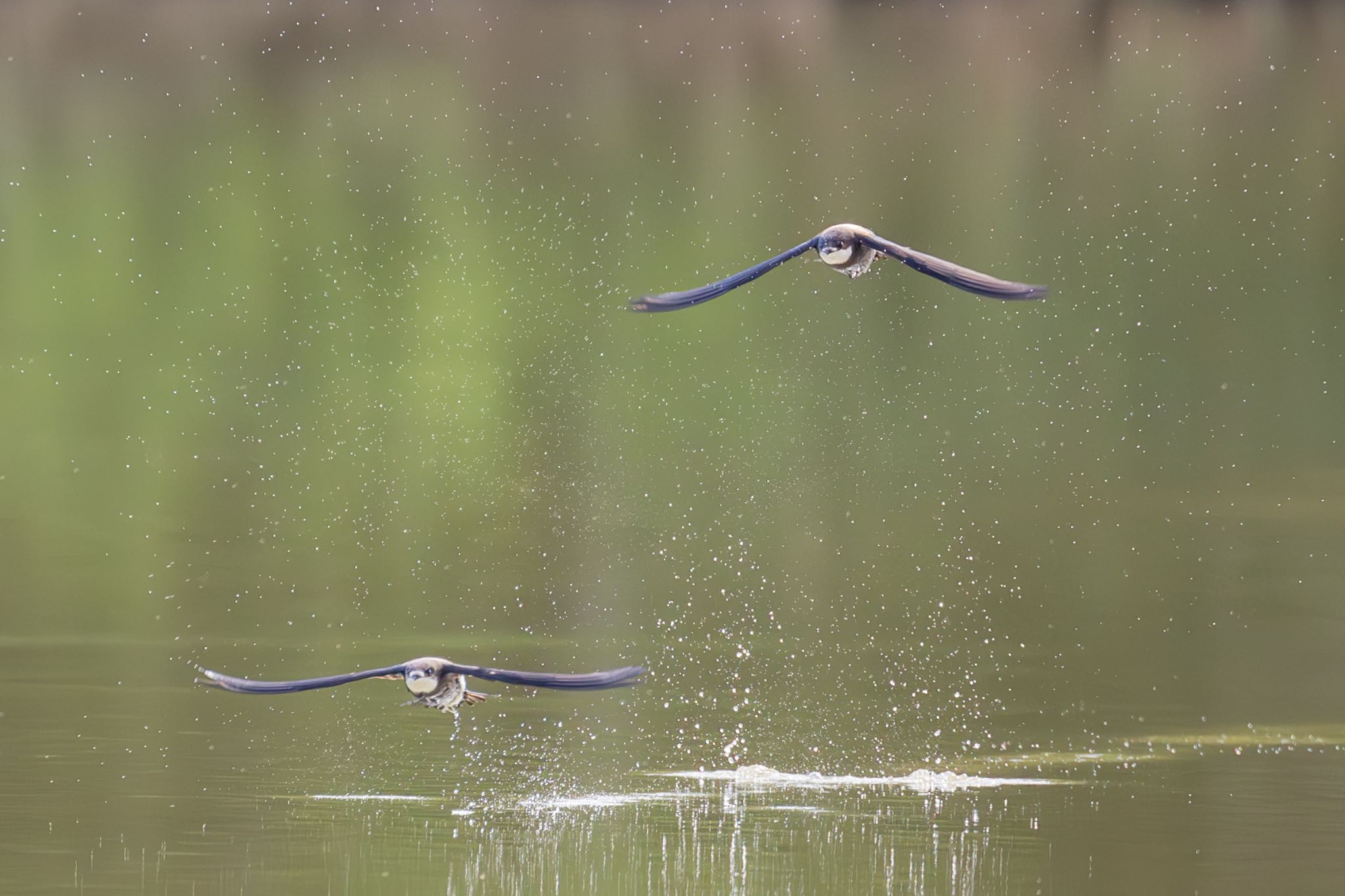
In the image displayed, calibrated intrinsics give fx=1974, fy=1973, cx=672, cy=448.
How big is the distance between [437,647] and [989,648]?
419 centimetres

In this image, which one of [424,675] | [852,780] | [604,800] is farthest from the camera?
[852,780]

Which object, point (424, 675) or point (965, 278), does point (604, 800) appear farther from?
point (965, 278)

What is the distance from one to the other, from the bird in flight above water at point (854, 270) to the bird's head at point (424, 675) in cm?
181

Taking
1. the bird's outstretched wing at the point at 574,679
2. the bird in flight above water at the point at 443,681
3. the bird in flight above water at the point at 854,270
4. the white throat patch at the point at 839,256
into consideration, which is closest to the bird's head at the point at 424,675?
the bird in flight above water at the point at 443,681

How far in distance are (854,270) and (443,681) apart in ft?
8.26

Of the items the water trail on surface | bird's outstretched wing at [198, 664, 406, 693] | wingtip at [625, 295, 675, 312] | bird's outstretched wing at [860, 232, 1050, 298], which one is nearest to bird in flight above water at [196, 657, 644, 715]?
bird's outstretched wing at [198, 664, 406, 693]

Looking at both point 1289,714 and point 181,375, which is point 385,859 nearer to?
point 1289,714

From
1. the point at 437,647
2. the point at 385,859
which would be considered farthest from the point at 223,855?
the point at 437,647

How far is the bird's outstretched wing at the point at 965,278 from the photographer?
22.8 ft

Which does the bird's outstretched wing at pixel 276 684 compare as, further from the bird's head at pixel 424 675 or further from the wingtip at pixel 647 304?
the wingtip at pixel 647 304

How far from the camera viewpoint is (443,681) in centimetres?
856

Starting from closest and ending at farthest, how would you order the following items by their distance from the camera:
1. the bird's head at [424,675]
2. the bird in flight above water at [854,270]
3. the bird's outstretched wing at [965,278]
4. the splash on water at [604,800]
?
the bird's outstretched wing at [965,278]
the bird in flight above water at [854,270]
the bird's head at [424,675]
the splash on water at [604,800]

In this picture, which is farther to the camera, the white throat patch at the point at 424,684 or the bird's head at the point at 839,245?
the white throat patch at the point at 424,684

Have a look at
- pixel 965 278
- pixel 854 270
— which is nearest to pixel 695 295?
pixel 854 270
